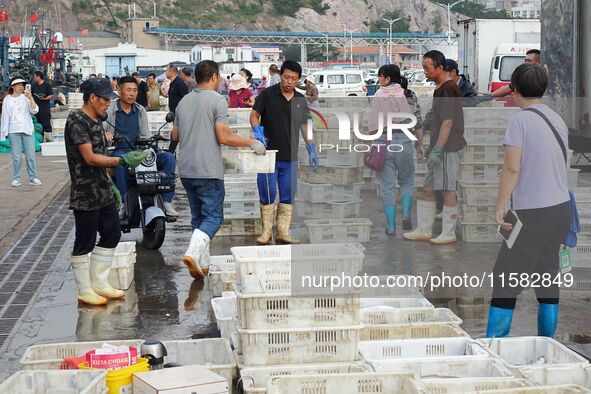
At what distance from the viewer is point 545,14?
1888cm

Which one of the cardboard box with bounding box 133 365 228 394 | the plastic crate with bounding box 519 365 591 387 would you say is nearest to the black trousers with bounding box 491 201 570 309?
the plastic crate with bounding box 519 365 591 387

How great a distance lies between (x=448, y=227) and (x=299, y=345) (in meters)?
4.67

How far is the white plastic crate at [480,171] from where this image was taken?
10.4 meters

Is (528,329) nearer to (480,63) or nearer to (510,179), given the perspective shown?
(510,179)

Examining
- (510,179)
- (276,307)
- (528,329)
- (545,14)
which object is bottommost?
(528,329)

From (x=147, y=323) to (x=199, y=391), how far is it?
114 inches

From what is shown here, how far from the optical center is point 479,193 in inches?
410

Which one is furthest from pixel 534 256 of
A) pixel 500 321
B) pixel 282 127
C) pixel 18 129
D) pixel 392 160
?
pixel 18 129

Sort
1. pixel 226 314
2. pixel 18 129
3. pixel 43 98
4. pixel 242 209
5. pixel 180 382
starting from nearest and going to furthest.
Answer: pixel 180 382
pixel 226 314
pixel 242 209
pixel 18 129
pixel 43 98

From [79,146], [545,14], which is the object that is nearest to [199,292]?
[79,146]

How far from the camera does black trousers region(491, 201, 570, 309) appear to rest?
20.8ft

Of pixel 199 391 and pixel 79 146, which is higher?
pixel 79 146

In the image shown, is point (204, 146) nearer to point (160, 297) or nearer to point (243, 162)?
point (243, 162)

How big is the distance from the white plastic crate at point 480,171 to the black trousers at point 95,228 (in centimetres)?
389
